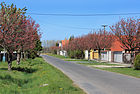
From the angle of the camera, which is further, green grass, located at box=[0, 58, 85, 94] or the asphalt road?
the asphalt road

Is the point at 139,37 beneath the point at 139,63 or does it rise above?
above

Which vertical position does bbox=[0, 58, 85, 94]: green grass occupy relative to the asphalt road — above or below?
above

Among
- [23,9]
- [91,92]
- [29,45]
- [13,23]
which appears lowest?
[91,92]

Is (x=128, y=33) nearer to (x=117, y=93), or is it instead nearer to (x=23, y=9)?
(x=23, y=9)

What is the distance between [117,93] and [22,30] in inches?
437

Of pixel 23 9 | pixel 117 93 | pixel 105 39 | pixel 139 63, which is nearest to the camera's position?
pixel 117 93

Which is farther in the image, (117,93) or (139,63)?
(139,63)

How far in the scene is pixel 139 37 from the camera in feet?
81.8

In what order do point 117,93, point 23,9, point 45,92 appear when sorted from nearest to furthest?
point 45,92
point 117,93
point 23,9

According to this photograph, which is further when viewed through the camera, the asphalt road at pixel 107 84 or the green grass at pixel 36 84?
the asphalt road at pixel 107 84

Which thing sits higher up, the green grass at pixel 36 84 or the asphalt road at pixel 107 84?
the green grass at pixel 36 84

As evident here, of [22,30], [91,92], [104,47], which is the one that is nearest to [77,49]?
[104,47]

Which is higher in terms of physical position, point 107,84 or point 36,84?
point 36,84

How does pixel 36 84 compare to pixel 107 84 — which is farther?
pixel 107 84
